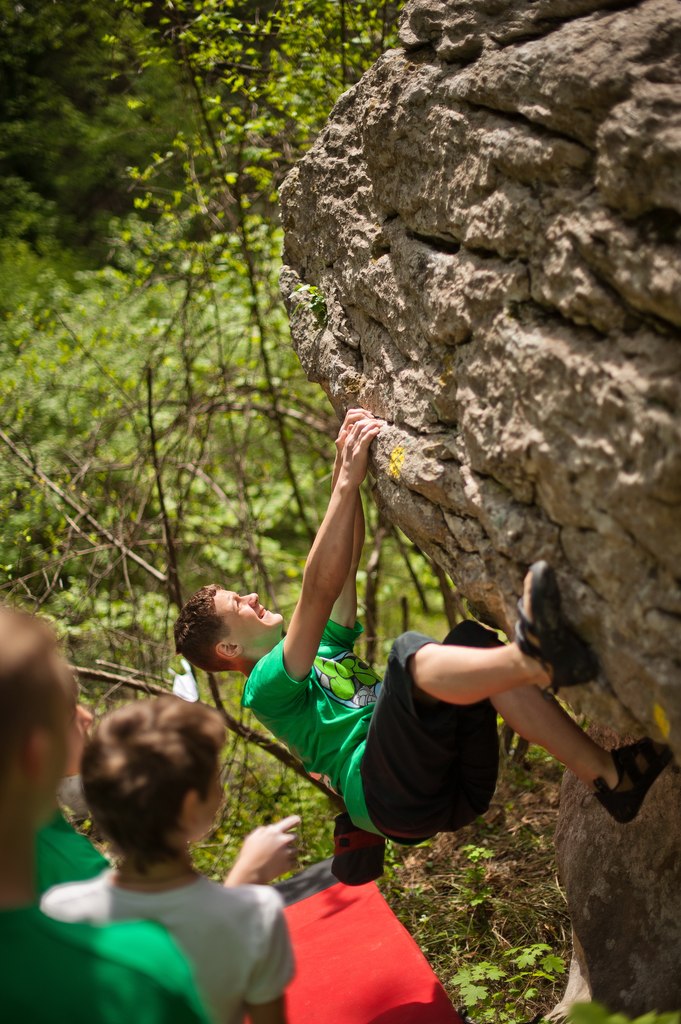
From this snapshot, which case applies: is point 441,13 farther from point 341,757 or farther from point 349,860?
point 349,860

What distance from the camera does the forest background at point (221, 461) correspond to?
142 inches

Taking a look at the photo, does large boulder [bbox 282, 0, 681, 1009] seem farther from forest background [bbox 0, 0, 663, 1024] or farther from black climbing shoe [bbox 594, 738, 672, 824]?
forest background [bbox 0, 0, 663, 1024]

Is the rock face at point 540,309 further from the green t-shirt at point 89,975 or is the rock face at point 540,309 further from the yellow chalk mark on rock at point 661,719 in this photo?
the green t-shirt at point 89,975

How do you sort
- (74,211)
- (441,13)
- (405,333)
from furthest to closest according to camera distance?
(74,211) → (405,333) → (441,13)

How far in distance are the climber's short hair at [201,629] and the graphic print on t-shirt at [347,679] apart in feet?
1.05

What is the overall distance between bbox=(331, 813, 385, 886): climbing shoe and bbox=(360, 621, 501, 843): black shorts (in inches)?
7.9

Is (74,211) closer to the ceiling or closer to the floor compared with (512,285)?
closer to the floor

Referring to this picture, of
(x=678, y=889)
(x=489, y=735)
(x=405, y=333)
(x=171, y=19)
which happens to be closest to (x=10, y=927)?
(x=489, y=735)

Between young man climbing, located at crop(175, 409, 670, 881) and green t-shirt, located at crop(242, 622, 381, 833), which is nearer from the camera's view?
young man climbing, located at crop(175, 409, 670, 881)

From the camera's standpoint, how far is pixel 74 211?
1041 centimetres

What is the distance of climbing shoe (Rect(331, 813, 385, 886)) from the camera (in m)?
2.63

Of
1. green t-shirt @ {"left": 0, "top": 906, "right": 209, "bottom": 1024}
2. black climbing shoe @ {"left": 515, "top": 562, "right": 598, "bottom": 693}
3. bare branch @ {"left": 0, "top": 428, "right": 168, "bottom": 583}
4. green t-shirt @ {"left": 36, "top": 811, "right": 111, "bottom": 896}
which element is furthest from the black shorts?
bare branch @ {"left": 0, "top": 428, "right": 168, "bottom": 583}

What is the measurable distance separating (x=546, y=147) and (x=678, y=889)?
6.38 ft

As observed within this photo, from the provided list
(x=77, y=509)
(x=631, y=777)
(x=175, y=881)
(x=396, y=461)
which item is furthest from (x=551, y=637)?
(x=77, y=509)
